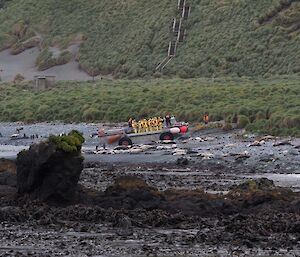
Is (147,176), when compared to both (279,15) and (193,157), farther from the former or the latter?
(279,15)

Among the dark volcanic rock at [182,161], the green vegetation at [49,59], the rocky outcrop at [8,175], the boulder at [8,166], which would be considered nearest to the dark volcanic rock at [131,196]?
the rocky outcrop at [8,175]

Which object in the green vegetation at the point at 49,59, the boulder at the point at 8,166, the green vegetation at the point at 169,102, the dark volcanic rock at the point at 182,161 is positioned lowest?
the dark volcanic rock at the point at 182,161

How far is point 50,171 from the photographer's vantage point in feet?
77.0

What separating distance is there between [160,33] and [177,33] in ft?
6.87

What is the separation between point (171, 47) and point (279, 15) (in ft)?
35.5

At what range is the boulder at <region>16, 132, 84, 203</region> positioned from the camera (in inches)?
925

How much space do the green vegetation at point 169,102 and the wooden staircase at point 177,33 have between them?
40.1ft

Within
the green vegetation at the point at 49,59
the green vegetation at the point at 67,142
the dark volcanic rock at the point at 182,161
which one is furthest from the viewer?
the green vegetation at the point at 49,59

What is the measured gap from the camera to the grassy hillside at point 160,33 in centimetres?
8781

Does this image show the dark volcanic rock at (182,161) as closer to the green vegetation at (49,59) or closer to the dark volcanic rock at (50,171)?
the dark volcanic rock at (50,171)

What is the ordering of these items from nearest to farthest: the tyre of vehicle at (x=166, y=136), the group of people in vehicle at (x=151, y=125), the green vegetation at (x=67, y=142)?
the green vegetation at (x=67, y=142) → the tyre of vehicle at (x=166, y=136) → the group of people in vehicle at (x=151, y=125)

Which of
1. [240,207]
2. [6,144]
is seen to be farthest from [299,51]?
[240,207]

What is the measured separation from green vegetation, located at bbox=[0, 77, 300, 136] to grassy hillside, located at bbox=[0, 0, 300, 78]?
10.8 meters

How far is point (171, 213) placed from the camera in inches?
890
